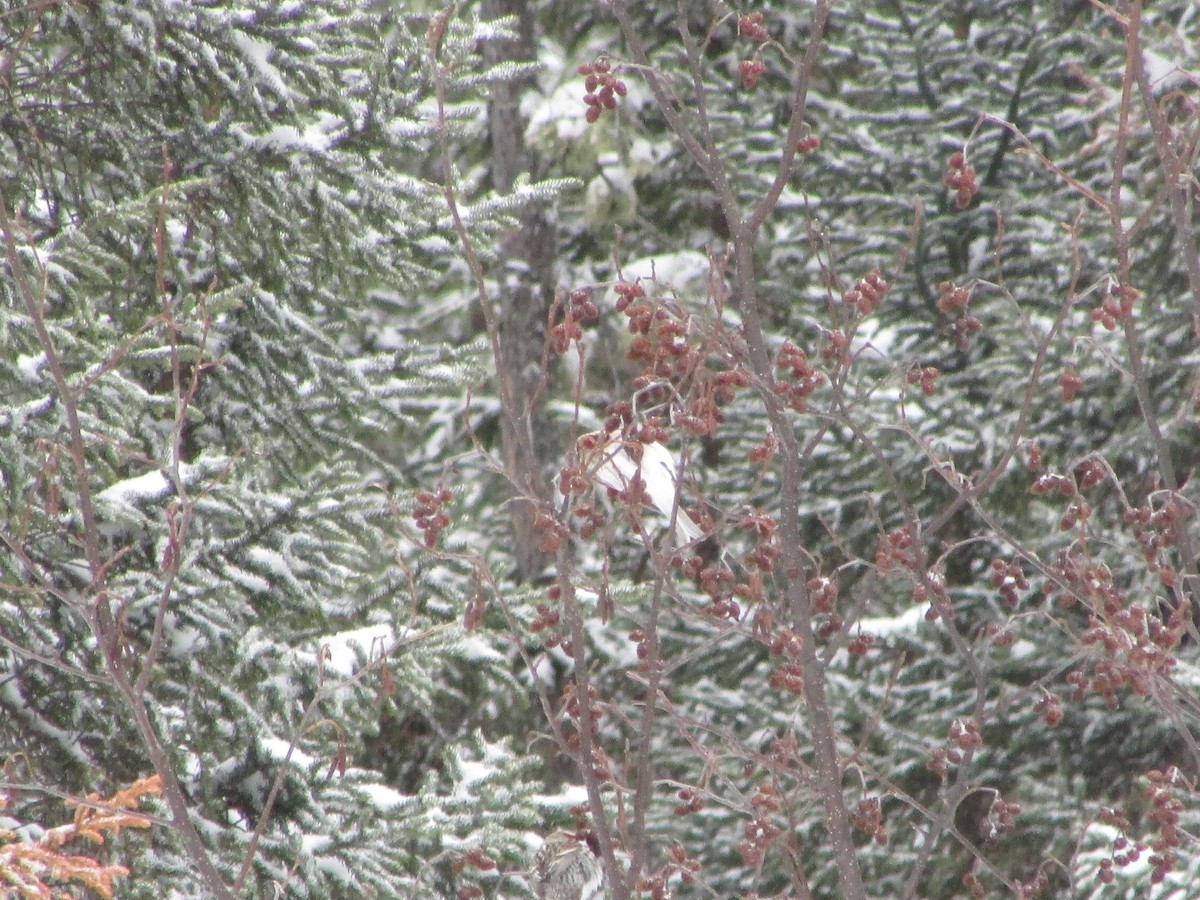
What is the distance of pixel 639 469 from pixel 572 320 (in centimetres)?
34

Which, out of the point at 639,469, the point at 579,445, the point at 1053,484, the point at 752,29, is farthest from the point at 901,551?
the point at 752,29

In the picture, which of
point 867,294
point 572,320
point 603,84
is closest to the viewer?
point 572,320

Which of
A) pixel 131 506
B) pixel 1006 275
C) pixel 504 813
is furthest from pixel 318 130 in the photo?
pixel 1006 275

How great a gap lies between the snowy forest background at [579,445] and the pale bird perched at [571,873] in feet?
0.32

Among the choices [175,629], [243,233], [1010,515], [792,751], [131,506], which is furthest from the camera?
[1010,515]

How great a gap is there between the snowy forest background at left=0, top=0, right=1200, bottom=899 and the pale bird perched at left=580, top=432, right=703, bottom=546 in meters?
0.02

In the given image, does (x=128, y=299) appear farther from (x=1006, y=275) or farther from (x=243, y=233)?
(x=1006, y=275)

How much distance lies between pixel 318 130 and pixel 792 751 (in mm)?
3403

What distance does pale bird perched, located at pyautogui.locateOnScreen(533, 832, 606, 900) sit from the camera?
10.8ft

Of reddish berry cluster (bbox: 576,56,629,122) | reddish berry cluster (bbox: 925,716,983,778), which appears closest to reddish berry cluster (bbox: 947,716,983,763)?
reddish berry cluster (bbox: 925,716,983,778)

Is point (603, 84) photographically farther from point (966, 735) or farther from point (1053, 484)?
point (966, 735)

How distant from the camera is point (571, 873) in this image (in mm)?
3314

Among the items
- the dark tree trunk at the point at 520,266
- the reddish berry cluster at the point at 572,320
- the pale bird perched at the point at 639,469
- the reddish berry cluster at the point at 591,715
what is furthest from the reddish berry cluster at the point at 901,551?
the dark tree trunk at the point at 520,266

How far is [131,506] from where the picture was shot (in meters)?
4.50
